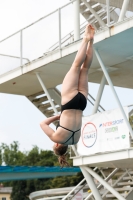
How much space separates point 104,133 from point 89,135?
3.02 ft

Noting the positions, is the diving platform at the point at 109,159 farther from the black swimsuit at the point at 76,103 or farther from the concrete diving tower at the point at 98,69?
the black swimsuit at the point at 76,103

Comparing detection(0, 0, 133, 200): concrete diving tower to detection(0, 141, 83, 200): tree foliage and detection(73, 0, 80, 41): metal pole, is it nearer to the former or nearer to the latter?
detection(73, 0, 80, 41): metal pole

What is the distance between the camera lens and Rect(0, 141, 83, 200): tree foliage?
2571 inches

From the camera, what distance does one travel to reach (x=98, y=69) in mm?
21797

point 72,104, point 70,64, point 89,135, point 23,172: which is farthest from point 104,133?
point 72,104

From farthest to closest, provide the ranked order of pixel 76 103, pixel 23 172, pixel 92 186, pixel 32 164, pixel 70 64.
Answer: pixel 32 164, pixel 23 172, pixel 92 186, pixel 70 64, pixel 76 103

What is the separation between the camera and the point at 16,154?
9706cm

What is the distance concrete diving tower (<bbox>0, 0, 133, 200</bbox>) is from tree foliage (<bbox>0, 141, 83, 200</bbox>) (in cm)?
3840

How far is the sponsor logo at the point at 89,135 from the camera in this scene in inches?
777

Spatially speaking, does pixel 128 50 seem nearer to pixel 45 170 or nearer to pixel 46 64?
pixel 46 64

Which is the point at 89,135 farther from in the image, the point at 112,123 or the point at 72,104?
the point at 72,104

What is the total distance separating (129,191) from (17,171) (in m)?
7.07

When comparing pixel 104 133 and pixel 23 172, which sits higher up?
pixel 23 172

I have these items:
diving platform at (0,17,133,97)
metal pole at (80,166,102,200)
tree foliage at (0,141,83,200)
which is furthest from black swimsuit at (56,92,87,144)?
tree foliage at (0,141,83,200)
